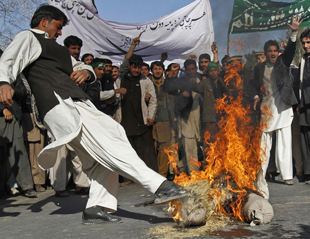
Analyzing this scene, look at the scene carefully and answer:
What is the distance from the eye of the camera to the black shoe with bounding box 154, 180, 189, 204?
323 cm

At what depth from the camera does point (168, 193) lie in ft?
10.7

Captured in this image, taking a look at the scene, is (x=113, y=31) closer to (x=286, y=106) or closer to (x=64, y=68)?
(x=286, y=106)

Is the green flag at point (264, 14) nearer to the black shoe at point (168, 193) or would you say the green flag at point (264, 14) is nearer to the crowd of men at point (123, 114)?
the crowd of men at point (123, 114)

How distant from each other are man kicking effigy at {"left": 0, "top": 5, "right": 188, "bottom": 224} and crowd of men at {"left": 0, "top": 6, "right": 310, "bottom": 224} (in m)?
0.01

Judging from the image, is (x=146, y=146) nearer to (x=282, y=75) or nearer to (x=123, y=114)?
(x=123, y=114)

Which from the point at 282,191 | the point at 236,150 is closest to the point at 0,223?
the point at 236,150

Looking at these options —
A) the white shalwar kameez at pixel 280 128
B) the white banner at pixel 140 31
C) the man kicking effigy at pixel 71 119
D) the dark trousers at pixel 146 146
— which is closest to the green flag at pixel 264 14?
the white shalwar kameez at pixel 280 128

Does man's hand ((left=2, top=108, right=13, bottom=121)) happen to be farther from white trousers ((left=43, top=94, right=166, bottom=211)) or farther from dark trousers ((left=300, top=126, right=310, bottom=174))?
dark trousers ((left=300, top=126, right=310, bottom=174))

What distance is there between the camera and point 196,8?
9.14 metres

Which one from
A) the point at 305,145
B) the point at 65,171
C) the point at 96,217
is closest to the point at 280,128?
the point at 305,145

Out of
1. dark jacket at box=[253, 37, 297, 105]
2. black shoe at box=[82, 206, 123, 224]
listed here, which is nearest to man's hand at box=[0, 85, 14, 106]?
black shoe at box=[82, 206, 123, 224]

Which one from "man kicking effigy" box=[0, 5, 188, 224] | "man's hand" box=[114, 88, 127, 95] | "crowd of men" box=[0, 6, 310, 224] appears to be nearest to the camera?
"man kicking effigy" box=[0, 5, 188, 224]

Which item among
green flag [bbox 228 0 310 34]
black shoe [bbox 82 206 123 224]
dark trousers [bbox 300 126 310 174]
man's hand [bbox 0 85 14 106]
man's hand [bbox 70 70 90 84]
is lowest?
black shoe [bbox 82 206 123 224]

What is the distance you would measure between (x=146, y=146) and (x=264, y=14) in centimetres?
332
